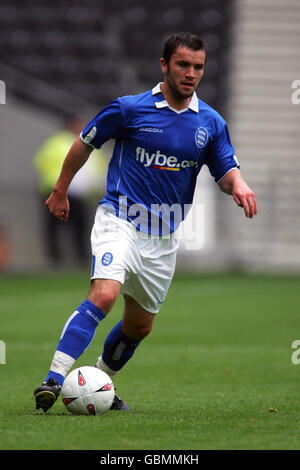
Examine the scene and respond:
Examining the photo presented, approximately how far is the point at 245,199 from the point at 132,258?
27.3 inches

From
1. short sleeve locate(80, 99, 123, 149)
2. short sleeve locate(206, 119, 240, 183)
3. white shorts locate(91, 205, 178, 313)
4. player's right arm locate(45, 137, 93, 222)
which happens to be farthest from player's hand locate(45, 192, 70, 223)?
short sleeve locate(206, 119, 240, 183)

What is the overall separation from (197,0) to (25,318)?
14.6 m

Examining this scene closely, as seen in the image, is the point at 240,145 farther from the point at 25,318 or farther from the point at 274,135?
the point at 25,318

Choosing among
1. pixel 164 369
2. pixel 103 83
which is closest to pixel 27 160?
pixel 103 83

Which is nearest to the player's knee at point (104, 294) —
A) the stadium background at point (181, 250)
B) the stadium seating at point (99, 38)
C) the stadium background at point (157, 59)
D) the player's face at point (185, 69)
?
the stadium background at point (181, 250)

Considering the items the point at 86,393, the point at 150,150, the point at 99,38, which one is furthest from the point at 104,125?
the point at 99,38

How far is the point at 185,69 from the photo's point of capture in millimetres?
5000

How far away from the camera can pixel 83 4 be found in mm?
22562

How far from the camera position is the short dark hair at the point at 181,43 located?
4.99 m

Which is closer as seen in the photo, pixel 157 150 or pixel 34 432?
pixel 34 432

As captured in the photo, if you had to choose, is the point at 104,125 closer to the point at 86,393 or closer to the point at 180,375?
the point at 86,393

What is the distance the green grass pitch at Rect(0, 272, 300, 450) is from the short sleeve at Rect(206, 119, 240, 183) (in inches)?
53.0

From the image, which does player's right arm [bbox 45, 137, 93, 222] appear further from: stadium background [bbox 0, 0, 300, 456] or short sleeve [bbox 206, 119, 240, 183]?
stadium background [bbox 0, 0, 300, 456]

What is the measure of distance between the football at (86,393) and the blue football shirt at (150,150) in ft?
2.97
